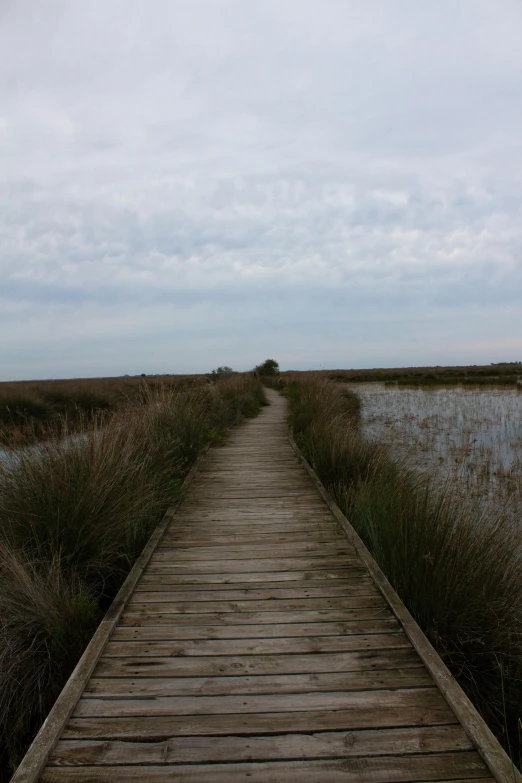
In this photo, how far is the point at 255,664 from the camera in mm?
2326

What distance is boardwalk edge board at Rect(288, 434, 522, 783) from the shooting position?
170cm

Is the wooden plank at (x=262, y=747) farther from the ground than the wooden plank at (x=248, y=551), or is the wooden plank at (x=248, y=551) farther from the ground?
the wooden plank at (x=248, y=551)

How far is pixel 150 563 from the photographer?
11.9 feet

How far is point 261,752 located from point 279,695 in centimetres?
32

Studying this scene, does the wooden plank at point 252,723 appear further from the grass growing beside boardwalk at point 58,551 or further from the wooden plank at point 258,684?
the grass growing beside boardwalk at point 58,551

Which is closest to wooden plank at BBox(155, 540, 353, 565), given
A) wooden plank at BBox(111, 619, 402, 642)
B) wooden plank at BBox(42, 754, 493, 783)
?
wooden plank at BBox(111, 619, 402, 642)

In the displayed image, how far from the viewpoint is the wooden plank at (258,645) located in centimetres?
243

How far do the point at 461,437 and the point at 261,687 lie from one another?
35.0 ft

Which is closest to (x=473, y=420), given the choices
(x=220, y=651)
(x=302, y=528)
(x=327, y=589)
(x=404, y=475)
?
(x=404, y=475)

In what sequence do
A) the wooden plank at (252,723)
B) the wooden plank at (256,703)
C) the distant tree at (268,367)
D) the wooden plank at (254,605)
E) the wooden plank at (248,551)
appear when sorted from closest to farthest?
the wooden plank at (252,723), the wooden plank at (256,703), the wooden plank at (254,605), the wooden plank at (248,551), the distant tree at (268,367)

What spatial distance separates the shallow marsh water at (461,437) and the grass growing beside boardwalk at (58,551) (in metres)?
2.72

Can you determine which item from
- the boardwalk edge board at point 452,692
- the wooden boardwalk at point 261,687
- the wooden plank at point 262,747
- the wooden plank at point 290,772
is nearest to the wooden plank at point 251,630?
the wooden boardwalk at point 261,687

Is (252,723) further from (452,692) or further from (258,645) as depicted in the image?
(452,692)

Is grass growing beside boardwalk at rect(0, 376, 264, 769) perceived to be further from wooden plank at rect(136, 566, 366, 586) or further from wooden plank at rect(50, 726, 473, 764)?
wooden plank at rect(50, 726, 473, 764)
